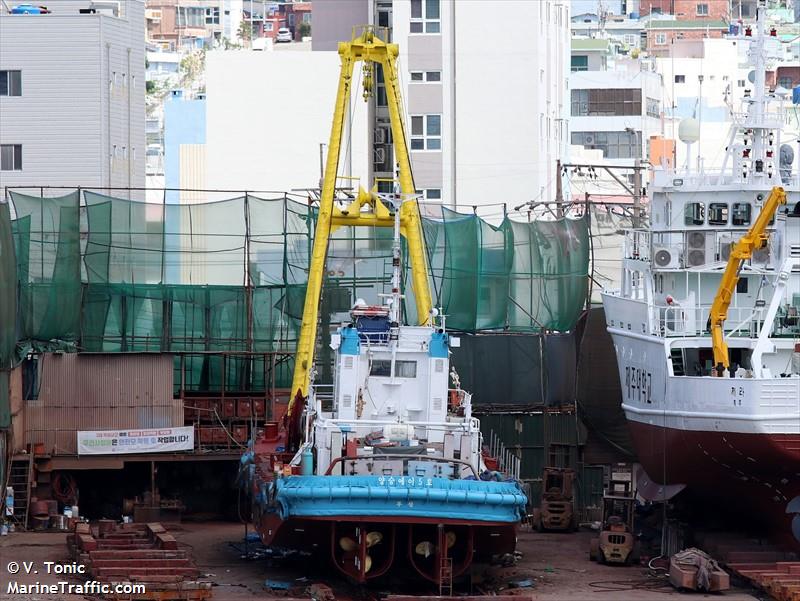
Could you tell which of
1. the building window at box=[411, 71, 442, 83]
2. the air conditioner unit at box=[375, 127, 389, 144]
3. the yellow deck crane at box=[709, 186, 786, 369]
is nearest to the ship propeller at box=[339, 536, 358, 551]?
the yellow deck crane at box=[709, 186, 786, 369]

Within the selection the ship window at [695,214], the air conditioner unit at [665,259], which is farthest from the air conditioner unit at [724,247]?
the air conditioner unit at [665,259]

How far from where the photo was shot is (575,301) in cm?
4006

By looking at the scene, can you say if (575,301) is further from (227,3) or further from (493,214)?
(227,3)

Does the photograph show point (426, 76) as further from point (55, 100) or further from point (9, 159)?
point (9, 159)

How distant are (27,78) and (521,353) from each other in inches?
777

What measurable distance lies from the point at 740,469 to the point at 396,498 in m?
6.95

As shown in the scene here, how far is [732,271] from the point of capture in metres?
31.8

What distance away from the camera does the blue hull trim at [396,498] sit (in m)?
26.8

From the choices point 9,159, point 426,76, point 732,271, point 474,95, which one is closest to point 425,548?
point 732,271

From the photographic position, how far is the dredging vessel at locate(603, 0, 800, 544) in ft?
99.7

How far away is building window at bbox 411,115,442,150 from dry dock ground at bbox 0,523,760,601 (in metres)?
25.3

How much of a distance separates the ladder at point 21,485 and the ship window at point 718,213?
1362cm

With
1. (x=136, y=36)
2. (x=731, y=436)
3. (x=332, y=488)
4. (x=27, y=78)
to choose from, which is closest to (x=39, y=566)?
(x=332, y=488)

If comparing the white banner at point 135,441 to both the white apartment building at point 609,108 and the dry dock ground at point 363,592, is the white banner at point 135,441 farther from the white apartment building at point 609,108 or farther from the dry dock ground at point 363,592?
the white apartment building at point 609,108
